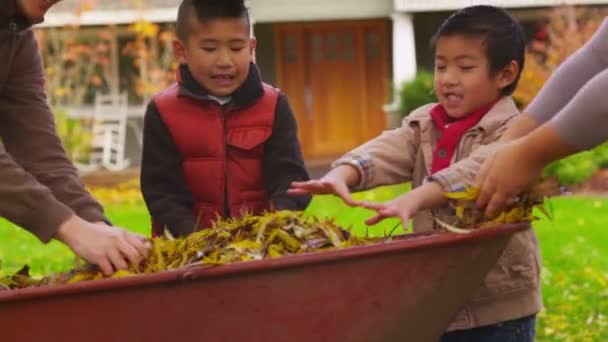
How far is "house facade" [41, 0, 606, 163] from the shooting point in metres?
23.5

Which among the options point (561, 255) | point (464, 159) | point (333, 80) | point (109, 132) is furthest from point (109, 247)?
point (333, 80)

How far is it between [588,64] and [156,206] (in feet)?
4.95

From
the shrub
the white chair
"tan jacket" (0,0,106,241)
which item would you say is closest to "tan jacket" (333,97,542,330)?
"tan jacket" (0,0,106,241)

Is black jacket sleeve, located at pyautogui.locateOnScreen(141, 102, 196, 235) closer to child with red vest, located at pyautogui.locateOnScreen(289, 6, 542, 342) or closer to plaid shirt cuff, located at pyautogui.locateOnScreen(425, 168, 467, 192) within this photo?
child with red vest, located at pyautogui.locateOnScreen(289, 6, 542, 342)

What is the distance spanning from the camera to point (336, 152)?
23844 mm

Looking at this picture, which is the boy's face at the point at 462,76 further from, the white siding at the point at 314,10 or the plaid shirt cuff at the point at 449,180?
the white siding at the point at 314,10

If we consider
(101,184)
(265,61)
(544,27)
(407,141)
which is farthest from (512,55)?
(265,61)

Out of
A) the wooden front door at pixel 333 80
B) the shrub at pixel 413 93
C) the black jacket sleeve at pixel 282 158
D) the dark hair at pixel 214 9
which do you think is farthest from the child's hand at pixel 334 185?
the wooden front door at pixel 333 80

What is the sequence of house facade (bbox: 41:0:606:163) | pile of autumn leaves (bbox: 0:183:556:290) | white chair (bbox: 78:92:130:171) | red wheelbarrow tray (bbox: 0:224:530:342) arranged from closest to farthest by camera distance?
red wheelbarrow tray (bbox: 0:224:530:342), pile of autumn leaves (bbox: 0:183:556:290), white chair (bbox: 78:92:130:171), house facade (bbox: 41:0:606:163)

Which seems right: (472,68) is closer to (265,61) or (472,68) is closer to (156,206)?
(156,206)

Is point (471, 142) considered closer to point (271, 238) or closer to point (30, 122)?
point (271, 238)

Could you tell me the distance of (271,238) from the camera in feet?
9.87

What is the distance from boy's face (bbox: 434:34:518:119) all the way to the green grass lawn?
2.80 ft

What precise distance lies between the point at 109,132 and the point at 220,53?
1802 cm
